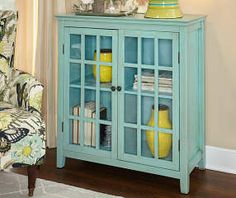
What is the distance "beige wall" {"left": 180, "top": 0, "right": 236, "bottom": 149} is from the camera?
3.04 m

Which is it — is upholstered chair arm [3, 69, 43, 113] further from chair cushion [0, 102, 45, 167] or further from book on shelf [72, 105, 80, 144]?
book on shelf [72, 105, 80, 144]

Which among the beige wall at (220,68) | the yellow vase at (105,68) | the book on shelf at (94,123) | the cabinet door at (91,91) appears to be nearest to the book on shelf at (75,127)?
the cabinet door at (91,91)

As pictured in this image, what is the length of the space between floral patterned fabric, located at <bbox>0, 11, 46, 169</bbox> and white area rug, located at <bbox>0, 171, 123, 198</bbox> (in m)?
0.26

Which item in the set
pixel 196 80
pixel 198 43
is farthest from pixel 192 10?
pixel 196 80

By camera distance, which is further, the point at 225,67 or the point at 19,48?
the point at 19,48

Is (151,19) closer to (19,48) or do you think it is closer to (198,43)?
(198,43)

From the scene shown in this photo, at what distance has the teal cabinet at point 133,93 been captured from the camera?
9.07 ft

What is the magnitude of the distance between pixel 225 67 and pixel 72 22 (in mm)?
1094

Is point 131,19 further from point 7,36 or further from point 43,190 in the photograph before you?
point 43,190

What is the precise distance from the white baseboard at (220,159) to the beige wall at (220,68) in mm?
38

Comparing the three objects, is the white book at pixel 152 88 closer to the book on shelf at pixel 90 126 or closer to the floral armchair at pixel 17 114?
the book on shelf at pixel 90 126

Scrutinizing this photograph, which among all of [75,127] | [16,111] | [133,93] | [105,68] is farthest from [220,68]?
[16,111]

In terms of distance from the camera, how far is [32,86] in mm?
2746

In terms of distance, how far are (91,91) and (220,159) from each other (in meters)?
1.02
